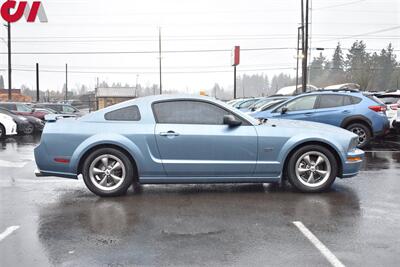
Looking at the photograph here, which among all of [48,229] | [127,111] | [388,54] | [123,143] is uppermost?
[388,54]

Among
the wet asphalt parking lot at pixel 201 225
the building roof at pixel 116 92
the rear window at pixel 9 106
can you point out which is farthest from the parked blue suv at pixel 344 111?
the building roof at pixel 116 92

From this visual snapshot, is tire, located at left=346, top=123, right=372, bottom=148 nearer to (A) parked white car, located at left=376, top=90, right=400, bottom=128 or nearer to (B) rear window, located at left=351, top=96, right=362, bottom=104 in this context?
(B) rear window, located at left=351, top=96, right=362, bottom=104

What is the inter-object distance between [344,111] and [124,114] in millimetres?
6810

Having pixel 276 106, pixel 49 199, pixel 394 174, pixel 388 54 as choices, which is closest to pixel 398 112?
pixel 276 106

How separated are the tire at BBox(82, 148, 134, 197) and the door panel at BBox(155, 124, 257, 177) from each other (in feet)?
1.85

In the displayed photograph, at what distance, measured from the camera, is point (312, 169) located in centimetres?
620

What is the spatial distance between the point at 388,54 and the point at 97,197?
89.7 meters

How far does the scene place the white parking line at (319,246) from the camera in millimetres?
3648

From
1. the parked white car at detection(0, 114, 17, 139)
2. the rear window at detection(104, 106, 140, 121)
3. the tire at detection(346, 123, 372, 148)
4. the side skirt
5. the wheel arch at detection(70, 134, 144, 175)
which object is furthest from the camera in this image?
the parked white car at detection(0, 114, 17, 139)

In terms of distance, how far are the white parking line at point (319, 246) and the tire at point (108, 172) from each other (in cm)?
250

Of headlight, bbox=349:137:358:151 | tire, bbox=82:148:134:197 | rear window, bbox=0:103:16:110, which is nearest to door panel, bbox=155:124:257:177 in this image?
tire, bbox=82:148:134:197

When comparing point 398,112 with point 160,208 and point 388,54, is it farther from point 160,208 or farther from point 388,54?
point 388,54

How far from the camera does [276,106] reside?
1177cm

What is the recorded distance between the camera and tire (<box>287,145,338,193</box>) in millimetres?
6137
